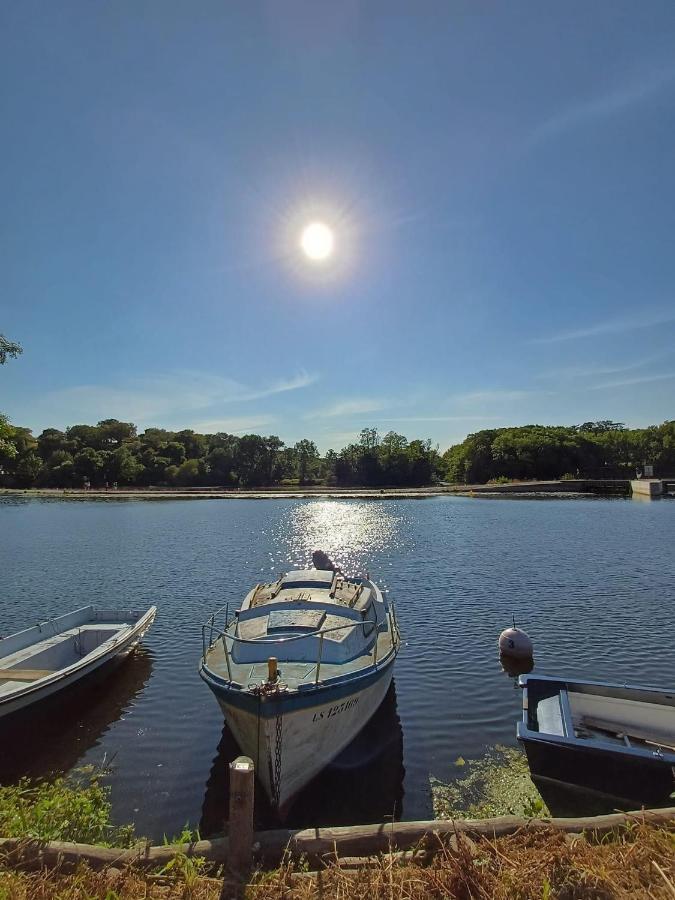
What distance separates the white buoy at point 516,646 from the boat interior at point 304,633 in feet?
17.0

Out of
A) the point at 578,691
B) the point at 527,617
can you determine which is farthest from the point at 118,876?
the point at 527,617

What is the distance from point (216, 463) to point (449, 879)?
17025 centimetres

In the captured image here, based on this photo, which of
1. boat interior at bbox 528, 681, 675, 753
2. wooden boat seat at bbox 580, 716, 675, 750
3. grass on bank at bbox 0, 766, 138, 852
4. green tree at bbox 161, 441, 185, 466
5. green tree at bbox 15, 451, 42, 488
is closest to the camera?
grass on bank at bbox 0, 766, 138, 852

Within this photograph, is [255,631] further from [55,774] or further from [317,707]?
[55,774]


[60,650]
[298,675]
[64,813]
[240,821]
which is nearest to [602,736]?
[298,675]

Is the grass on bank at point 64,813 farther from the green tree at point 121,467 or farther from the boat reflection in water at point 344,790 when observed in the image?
the green tree at point 121,467

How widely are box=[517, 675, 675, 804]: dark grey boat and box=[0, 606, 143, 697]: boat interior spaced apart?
1380 cm

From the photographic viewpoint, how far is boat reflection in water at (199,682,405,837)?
11.3 m

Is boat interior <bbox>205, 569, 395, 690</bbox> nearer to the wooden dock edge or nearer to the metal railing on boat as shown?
the metal railing on boat

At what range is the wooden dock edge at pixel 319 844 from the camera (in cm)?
728

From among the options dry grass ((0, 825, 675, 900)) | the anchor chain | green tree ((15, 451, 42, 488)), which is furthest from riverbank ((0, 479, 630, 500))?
dry grass ((0, 825, 675, 900))

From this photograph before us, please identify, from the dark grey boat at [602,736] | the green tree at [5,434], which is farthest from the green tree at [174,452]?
the dark grey boat at [602,736]

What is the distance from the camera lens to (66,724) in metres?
16.2

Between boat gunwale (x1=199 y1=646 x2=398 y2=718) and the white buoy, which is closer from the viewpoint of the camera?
boat gunwale (x1=199 y1=646 x2=398 y2=718)
